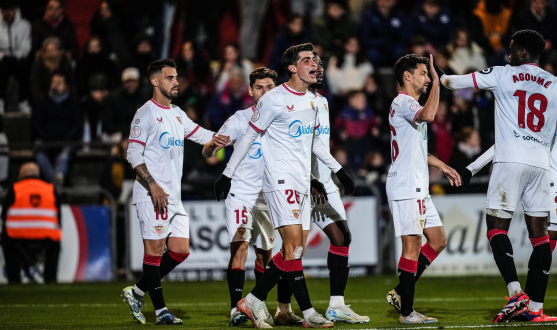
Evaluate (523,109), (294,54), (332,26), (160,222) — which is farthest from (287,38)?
(523,109)

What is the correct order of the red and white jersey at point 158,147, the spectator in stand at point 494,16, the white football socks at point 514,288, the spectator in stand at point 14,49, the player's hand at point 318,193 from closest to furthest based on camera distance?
the white football socks at point 514,288 → the player's hand at point 318,193 → the red and white jersey at point 158,147 → the spectator in stand at point 14,49 → the spectator in stand at point 494,16

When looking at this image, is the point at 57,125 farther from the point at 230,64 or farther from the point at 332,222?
the point at 332,222

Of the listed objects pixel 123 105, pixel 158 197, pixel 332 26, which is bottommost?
pixel 158 197

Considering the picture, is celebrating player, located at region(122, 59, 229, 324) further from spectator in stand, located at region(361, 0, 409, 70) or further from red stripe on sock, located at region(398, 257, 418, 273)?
spectator in stand, located at region(361, 0, 409, 70)

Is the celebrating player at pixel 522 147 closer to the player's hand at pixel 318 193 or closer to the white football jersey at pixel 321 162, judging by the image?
the white football jersey at pixel 321 162

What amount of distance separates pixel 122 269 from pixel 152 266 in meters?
5.69

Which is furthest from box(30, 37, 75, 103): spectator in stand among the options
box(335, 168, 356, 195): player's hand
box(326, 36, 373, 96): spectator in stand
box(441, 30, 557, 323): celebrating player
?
box(441, 30, 557, 323): celebrating player

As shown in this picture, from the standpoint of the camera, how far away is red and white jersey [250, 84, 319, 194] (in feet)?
24.3

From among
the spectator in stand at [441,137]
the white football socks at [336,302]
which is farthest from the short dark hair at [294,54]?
the spectator in stand at [441,137]

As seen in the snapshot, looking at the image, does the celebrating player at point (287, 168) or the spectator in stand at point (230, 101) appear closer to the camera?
the celebrating player at point (287, 168)

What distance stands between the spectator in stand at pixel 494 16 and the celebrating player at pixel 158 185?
1129 centimetres

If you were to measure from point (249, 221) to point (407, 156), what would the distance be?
1.81m

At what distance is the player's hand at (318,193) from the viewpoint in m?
7.96

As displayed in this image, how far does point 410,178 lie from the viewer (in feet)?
25.4
